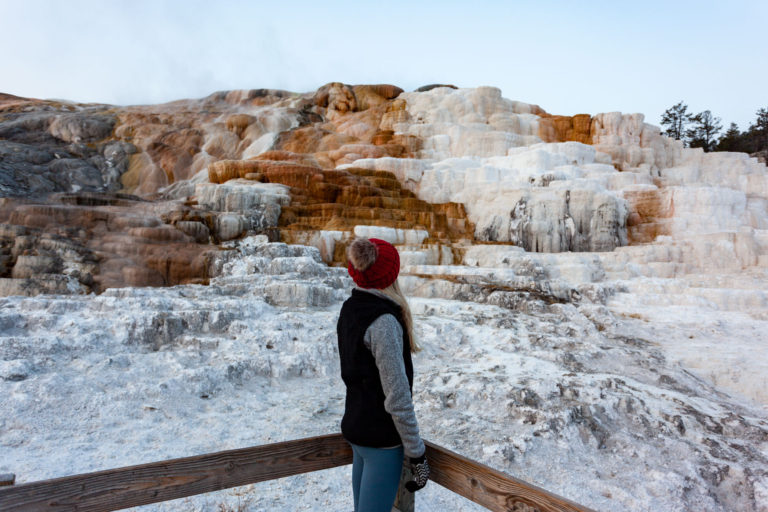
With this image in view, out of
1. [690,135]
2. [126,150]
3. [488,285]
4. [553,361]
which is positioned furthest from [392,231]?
[690,135]

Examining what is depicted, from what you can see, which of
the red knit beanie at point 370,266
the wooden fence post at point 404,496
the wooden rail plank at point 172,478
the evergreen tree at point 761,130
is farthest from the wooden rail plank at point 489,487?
the evergreen tree at point 761,130

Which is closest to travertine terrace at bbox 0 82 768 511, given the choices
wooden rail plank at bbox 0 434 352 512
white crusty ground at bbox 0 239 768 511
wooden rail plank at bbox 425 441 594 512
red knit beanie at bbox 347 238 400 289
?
white crusty ground at bbox 0 239 768 511

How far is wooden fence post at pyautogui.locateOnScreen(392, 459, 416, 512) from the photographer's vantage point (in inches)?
67.0

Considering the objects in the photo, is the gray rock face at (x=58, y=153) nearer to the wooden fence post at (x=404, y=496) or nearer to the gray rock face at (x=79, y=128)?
the gray rock face at (x=79, y=128)

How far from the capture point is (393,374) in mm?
1521

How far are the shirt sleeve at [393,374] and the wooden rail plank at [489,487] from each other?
0.24 meters

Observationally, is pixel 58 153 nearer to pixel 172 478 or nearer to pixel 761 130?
pixel 172 478

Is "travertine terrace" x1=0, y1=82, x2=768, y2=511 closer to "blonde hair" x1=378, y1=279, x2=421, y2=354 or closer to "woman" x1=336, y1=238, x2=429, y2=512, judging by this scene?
"woman" x1=336, y1=238, x2=429, y2=512

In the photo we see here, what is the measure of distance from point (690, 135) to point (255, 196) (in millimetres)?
29226

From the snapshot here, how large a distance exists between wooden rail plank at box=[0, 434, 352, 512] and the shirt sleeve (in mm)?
482

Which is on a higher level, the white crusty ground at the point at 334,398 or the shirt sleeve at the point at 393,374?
the shirt sleeve at the point at 393,374

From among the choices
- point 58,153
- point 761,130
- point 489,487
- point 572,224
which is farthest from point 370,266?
point 761,130

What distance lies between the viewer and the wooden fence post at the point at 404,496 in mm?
1703

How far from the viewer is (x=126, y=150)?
23234 millimetres
